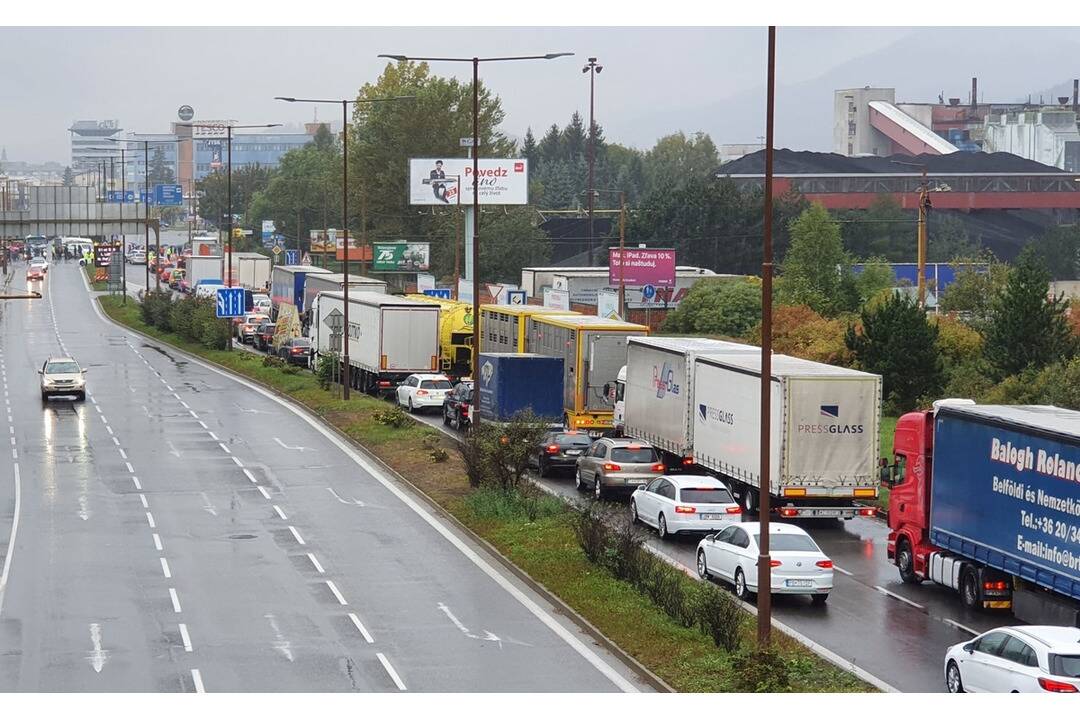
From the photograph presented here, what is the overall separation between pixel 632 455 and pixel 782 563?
11.4 metres

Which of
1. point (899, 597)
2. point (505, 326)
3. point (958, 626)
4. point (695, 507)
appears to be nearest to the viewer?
point (958, 626)

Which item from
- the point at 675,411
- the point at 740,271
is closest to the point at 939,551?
the point at 675,411

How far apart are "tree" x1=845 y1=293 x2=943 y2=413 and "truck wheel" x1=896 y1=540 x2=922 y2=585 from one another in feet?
78.7

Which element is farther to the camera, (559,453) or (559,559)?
(559,453)

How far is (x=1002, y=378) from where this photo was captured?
51.7 metres

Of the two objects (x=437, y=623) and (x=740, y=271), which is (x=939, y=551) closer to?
(x=437, y=623)

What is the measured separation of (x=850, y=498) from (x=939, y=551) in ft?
20.7

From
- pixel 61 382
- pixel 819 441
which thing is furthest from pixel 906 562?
pixel 61 382

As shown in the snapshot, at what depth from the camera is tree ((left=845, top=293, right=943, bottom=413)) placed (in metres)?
53.2

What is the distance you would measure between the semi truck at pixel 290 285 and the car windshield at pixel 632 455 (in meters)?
52.0

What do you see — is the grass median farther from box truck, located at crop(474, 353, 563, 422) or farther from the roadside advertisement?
the roadside advertisement

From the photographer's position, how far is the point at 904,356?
174ft

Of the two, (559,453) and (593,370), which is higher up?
(593,370)

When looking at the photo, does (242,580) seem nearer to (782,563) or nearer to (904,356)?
(782,563)
